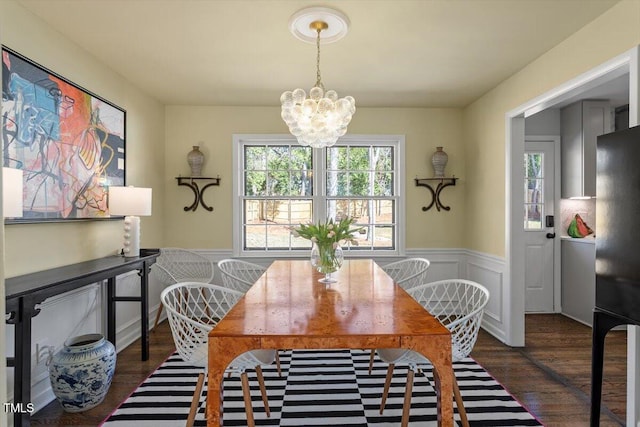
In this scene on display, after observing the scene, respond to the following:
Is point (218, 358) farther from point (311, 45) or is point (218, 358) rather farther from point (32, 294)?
point (311, 45)

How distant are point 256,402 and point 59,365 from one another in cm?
126

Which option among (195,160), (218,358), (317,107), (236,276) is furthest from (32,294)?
(195,160)

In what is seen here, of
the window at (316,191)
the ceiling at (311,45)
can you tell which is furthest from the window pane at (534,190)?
the window at (316,191)

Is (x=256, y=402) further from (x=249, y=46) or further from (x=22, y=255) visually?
(x=249, y=46)

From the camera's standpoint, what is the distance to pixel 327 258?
2568 millimetres

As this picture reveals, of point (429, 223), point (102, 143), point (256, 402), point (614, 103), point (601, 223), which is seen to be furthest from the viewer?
point (429, 223)

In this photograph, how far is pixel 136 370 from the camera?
3121mm

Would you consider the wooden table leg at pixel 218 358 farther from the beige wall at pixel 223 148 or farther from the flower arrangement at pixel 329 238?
the beige wall at pixel 223 148

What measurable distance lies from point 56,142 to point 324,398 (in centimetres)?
260

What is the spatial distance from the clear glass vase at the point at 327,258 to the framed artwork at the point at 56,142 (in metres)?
1.86

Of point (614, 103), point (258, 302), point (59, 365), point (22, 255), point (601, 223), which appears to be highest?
point (614, 103)

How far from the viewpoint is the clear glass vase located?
256 cm

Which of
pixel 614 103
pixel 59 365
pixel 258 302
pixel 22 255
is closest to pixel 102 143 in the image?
pixel 22 255

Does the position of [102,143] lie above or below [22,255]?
above
